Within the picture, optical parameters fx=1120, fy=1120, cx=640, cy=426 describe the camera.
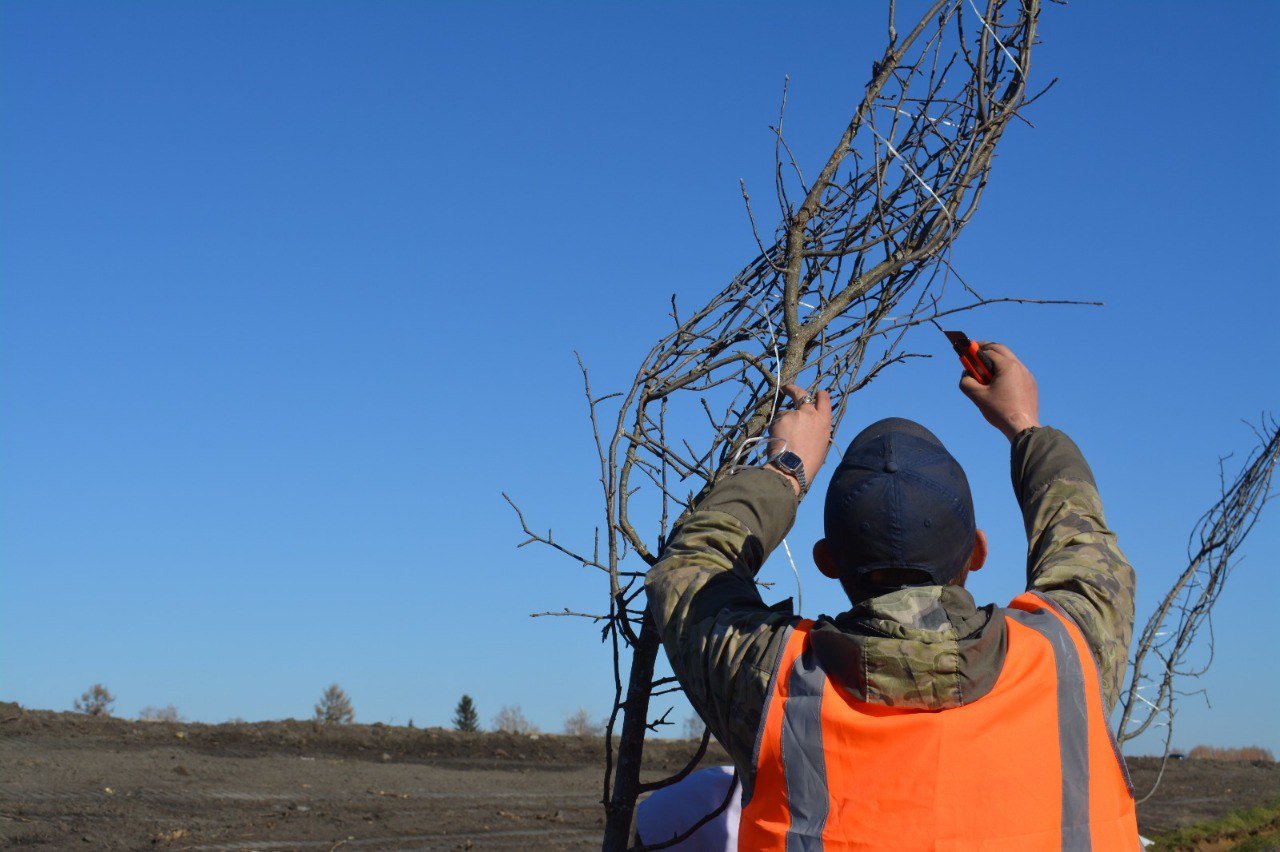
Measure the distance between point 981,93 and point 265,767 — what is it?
1110 centimetres

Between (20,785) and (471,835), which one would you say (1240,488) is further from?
(20,785)

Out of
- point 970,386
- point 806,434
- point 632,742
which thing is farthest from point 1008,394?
point 632,742

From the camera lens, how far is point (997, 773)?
1495mm

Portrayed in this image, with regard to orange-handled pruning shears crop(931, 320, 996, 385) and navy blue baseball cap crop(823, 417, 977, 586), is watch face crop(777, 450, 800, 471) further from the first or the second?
orange-handled pruning shears crop(931, 320, 996, 385)

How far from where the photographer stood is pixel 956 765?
1.49 metres

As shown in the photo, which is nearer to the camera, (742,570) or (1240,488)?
(742,570)

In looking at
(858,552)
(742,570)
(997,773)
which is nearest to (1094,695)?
(997,773)

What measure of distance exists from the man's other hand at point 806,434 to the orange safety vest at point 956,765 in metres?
0.56

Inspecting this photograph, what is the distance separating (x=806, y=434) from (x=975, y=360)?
367 mm

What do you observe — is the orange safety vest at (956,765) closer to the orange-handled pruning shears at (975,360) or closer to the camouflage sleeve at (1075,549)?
the camouflage sleeve at (1075,549)

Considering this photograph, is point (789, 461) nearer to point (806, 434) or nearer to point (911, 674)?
point (806, 434)

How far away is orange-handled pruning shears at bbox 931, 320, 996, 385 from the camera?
7.10 feet

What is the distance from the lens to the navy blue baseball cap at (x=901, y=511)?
1.67 metres

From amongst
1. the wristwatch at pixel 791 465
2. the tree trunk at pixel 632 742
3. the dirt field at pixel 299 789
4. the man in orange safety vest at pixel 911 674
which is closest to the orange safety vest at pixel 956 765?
the man in orange safety vest at pixel 911 674
